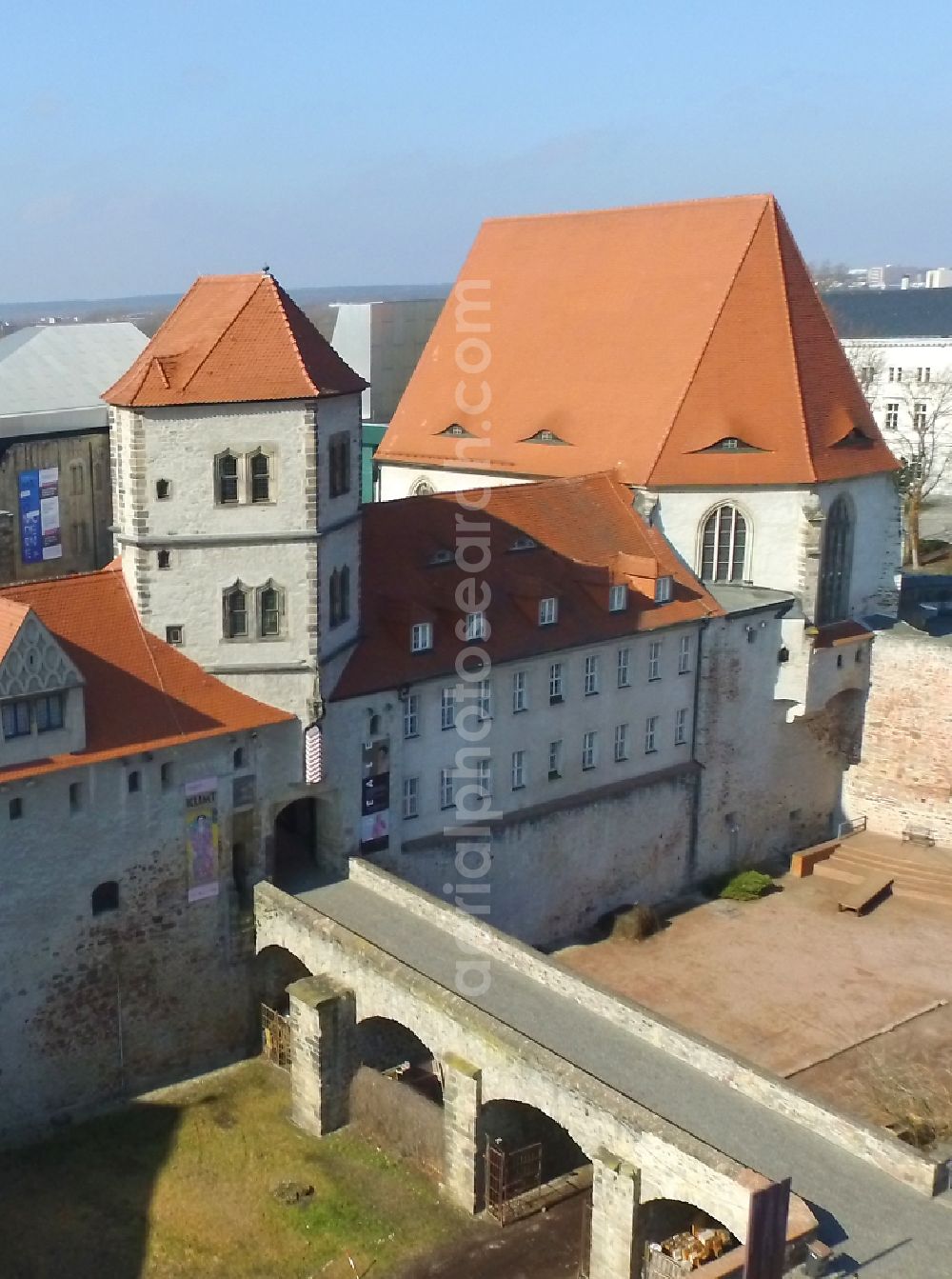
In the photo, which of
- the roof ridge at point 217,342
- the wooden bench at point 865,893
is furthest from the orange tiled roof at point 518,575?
the wooden bench at point 865,893

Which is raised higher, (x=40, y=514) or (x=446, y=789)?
(x=40, y=514)

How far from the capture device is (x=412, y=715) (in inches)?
1417

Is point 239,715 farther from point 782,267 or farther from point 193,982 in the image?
point 782,267

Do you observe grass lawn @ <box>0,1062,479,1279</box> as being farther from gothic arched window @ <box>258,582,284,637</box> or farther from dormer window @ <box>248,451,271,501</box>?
dormer window @ <box>248,451,271,501</box>

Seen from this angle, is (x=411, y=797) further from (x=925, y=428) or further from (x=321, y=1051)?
(x=925, y=428)

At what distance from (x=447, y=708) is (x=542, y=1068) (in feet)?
41.2

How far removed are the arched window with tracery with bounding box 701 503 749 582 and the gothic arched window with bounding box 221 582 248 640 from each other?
17642mm

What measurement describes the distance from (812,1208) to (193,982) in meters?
15.9

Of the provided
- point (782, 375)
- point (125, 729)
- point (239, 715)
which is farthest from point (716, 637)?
point (125, 729)

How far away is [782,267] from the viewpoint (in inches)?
1769

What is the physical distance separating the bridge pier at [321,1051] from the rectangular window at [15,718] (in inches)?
325

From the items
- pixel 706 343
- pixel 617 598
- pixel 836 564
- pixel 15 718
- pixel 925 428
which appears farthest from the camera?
pixel 925 428

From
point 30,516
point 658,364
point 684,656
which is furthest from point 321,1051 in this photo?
point 658,364

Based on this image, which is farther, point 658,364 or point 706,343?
point 658,364
